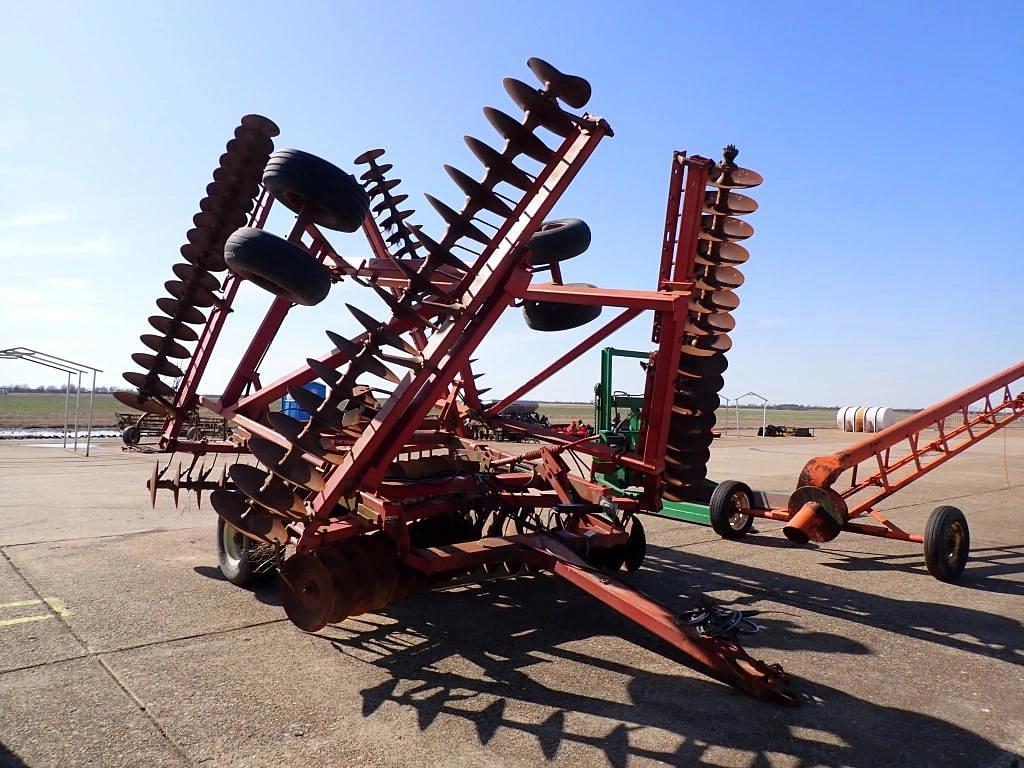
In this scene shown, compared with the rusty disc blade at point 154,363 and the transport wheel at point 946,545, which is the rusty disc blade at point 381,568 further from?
the transport wheel at point 946,545

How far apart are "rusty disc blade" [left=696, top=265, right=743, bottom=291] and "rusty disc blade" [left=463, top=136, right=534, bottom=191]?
3.36m

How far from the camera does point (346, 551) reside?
4.73 meters

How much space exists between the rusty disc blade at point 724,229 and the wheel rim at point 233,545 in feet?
16.7

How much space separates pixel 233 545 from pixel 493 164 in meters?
3.83

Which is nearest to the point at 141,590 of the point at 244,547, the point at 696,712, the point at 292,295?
the point at 244,547

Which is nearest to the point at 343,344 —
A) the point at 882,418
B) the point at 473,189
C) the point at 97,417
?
the point at 473,189

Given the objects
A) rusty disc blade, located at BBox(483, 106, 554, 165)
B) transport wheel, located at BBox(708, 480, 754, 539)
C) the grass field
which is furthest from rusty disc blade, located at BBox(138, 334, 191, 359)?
the grass field

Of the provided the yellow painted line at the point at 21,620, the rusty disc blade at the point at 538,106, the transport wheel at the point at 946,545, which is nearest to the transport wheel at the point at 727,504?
the transport wheel at the point at 946,545

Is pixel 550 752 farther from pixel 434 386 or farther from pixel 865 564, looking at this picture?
pixel 865 564

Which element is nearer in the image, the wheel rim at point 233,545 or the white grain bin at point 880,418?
the wheel rim at point 233,545

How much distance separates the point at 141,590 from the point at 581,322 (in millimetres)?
4331

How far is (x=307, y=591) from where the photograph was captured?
455 centimetres

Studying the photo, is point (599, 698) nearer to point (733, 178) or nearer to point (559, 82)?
point (559, 82)

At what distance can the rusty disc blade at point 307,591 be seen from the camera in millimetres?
4441
